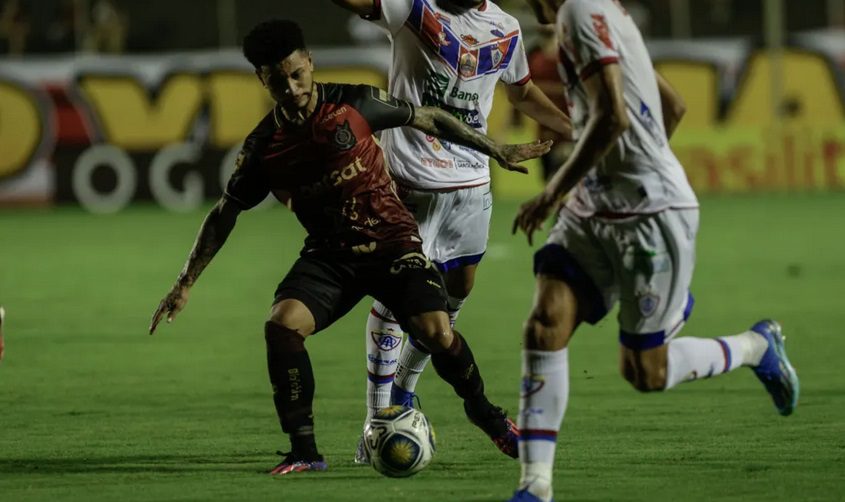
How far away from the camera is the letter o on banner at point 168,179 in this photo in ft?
88.6

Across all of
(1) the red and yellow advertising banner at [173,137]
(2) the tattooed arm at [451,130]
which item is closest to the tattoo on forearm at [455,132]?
(2) the tattooed arm at [451,130]

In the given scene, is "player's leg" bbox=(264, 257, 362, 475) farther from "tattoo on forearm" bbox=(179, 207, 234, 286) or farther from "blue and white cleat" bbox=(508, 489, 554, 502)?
"blue and white cleat" bbox=(508, 489, 554, 502)

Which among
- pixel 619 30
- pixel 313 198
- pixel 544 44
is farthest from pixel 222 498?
pixel 544 44

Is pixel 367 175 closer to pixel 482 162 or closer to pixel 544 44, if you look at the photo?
pixel 482 162

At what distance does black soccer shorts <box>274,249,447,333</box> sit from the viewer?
23.1 feet

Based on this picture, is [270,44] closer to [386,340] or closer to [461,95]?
[461,95]

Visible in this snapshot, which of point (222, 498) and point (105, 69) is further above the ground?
point (222, 498)

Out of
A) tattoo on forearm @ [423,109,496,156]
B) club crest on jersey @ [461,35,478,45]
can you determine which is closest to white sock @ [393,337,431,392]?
tattoo on forearm @ [423,109,496,156]

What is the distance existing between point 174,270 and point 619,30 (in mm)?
11304

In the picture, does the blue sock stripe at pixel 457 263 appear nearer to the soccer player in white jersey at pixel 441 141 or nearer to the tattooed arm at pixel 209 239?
the soccer player in white jersey at pixel 441 141

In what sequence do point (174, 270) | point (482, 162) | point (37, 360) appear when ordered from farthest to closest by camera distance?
point (174, 270), point (37, 360), point (482, 162)

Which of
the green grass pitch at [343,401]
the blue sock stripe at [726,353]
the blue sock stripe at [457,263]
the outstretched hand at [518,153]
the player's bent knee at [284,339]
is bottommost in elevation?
the green grass pitch at [343,401]

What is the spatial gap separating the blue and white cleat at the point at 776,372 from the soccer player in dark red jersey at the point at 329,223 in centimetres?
122

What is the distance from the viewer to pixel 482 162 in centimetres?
802
